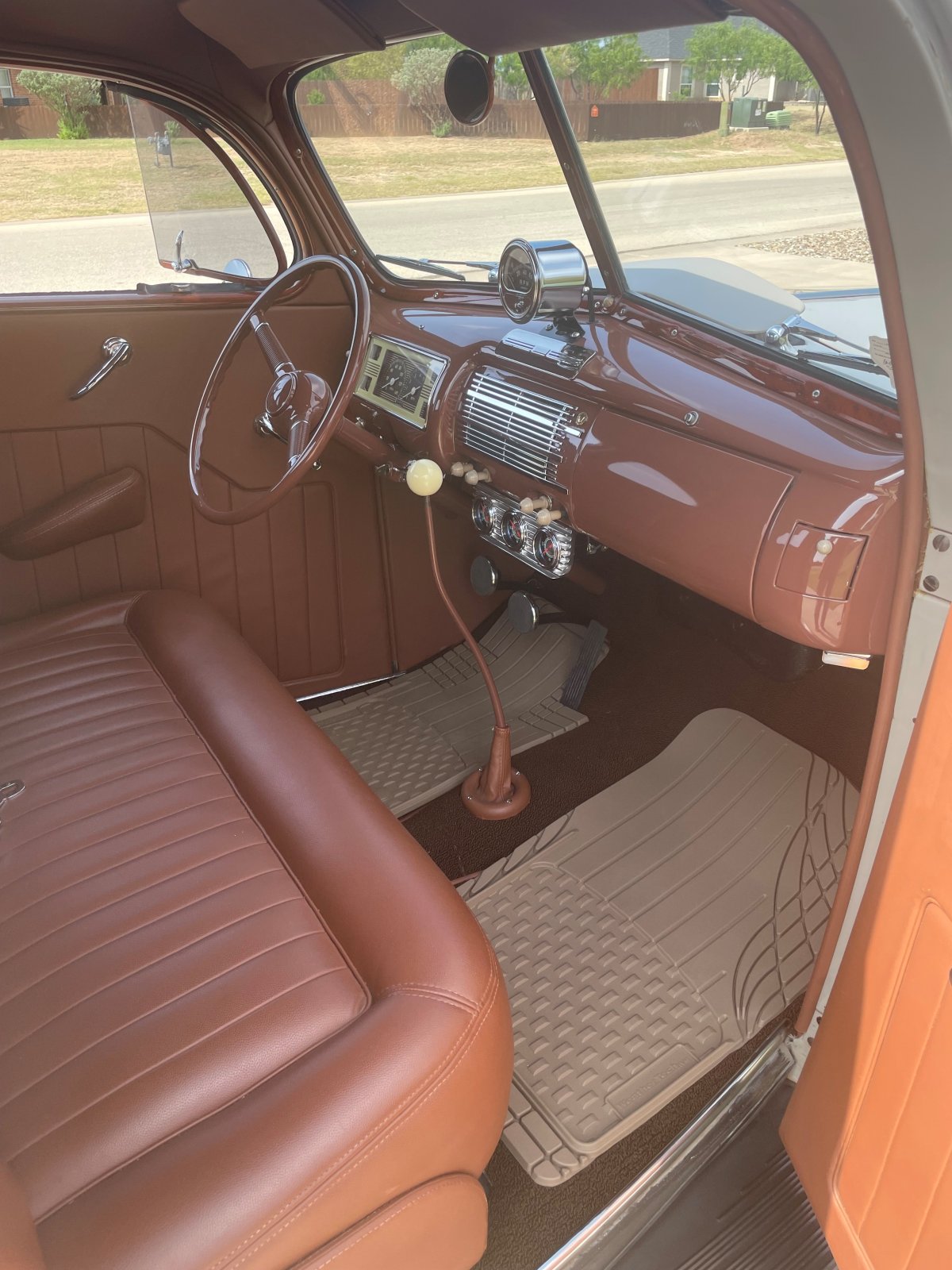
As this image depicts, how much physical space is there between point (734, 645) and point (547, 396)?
70 cm

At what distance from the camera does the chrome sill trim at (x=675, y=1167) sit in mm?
1286

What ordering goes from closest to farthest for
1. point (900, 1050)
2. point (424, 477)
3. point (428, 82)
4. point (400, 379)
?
1. point (900, 1050)
2. point (424, 477)
3. point (428, 82)
4. point (400, 379)

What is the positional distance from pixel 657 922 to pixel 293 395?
1241mm

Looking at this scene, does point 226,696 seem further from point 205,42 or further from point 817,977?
point 205,42

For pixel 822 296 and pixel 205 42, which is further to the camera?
pixel 205 42

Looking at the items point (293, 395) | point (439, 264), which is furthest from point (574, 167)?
point (293, 395)

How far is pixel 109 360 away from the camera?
6.90 feet

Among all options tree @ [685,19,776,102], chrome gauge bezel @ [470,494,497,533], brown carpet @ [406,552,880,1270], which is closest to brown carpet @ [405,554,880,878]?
brown carpet @ [406,552,880,1270]

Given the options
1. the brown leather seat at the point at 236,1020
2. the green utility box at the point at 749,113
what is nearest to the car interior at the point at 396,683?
the brown leather seat at the point at 236,1020

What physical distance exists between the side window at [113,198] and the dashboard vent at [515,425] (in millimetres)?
834

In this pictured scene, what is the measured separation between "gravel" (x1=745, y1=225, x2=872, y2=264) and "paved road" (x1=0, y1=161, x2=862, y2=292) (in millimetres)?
14

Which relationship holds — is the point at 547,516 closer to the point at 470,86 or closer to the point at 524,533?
the point at 524,533

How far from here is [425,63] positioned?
1916 millimetres

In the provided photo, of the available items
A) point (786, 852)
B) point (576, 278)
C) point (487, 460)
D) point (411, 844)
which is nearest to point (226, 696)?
point (411, 844)
